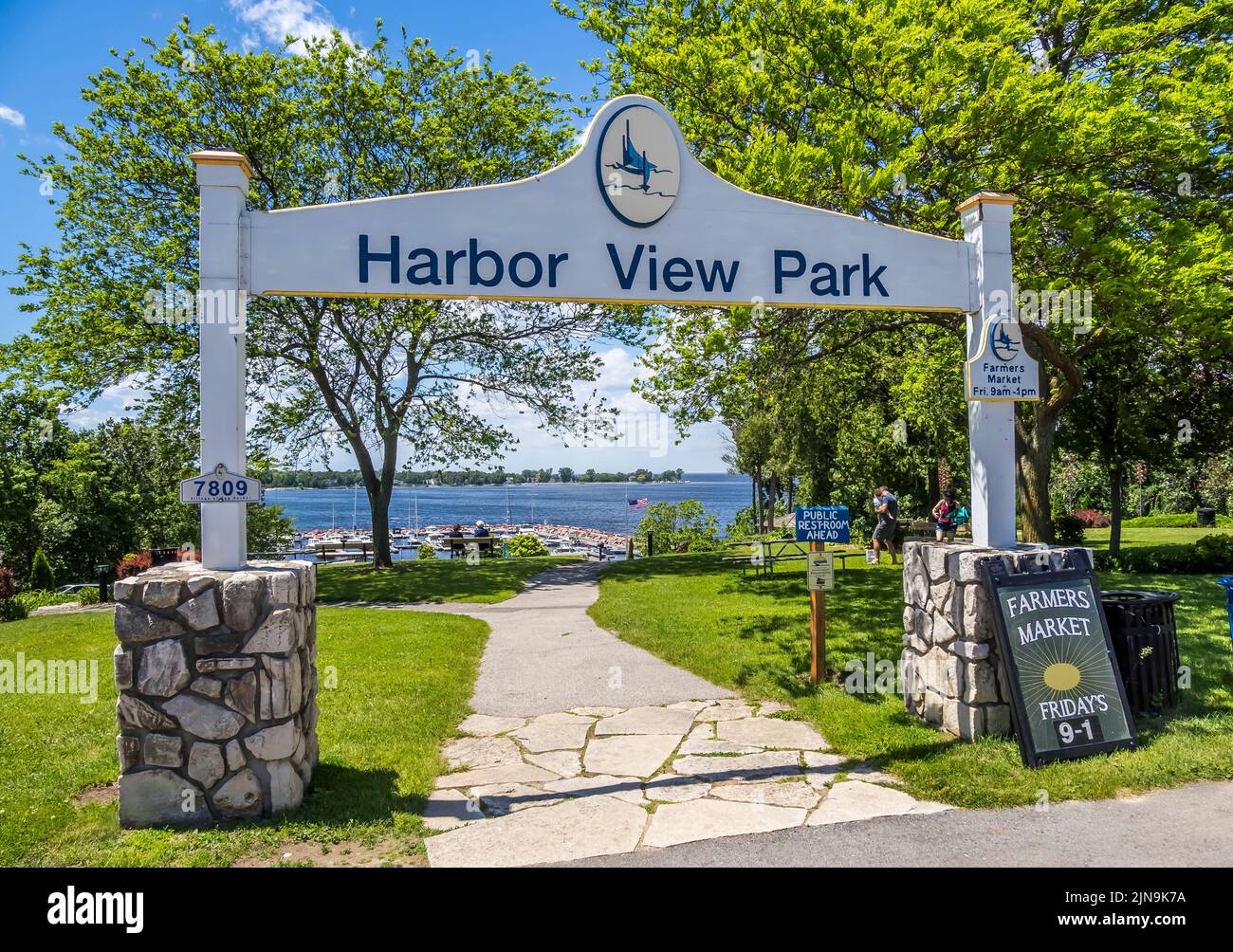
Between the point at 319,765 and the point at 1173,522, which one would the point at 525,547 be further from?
the point at 319,765

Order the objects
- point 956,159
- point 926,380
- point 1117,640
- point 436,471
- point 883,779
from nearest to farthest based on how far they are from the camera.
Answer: point 883,779
point 1117,640
point 956,159
point 926,380
point 436,471

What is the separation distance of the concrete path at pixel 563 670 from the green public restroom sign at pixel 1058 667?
9.34 ft

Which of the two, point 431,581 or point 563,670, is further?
point 431,581

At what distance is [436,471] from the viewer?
23.1 meters

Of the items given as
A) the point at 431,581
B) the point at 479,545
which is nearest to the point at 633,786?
the point at 431,581

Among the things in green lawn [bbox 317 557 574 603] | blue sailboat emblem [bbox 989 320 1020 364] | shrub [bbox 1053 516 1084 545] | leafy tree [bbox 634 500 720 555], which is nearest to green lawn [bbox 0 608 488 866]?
blue sailboat emblem [bbox 989 320 1020 364]

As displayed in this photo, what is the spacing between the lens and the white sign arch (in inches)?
205

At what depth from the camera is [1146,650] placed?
6223 mm

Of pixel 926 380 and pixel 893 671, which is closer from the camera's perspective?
pixel 893 671

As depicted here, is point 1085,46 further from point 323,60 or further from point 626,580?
point 323,60

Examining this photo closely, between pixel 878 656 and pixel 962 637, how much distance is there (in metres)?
2.68

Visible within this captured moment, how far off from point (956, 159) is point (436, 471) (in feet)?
56.0

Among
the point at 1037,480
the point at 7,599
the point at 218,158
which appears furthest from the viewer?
the point at 7,599

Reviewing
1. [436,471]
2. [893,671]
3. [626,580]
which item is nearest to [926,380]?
[893,671]
